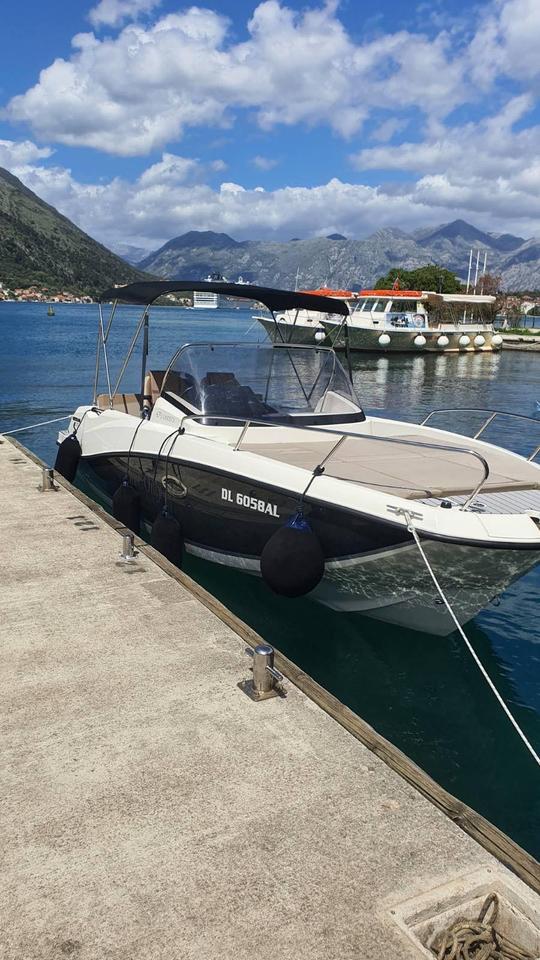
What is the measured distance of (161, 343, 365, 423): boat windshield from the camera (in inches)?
304

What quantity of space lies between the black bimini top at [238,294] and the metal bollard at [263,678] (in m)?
4.86

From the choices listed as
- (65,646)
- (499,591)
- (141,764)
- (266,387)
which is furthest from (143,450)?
(141,764)

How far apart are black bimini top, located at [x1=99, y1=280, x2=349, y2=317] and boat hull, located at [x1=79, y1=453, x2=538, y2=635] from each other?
2130 millimetres

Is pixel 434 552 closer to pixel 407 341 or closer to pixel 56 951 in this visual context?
pixel 56 951

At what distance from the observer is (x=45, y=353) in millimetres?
38875

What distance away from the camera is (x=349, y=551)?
568 centimetres

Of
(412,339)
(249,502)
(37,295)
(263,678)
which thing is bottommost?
(263,678)

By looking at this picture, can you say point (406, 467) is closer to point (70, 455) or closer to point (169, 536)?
point (169, 536)

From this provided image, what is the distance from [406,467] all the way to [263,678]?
2973 mm

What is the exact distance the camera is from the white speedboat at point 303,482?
17.5ft

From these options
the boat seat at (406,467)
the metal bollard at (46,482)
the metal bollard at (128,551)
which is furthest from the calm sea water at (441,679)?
the metal bollard at (46,482)

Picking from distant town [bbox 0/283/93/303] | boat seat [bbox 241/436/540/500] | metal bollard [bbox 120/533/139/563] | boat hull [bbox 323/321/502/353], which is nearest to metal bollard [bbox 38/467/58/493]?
metal bollard [bbox 120/533/139/563]

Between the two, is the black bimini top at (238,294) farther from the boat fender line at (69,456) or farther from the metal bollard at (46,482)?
the metal bollard at (46,482)

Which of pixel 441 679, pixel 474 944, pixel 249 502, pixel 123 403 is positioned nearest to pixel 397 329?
pixel 123 403
